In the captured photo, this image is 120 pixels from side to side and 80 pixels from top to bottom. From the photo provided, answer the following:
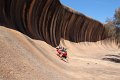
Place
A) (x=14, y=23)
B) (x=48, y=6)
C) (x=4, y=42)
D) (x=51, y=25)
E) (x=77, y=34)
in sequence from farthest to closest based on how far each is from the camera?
1. (x=77, y=34)
2. (x=51, y=25)
3. (x=48, y=6)
4. (x=14, y=23)
5. (x=4, y=42)

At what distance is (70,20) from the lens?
42844 millimetres

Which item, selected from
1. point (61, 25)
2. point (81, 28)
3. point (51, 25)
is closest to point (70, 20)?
point (61, 25)

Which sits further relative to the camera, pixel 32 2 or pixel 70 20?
pixel 70 20

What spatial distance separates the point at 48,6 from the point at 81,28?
2044cm

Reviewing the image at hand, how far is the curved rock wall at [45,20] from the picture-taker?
21920mm

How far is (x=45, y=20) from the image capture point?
3073 centimetres

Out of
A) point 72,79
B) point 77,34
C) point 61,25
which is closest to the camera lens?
point 72,79

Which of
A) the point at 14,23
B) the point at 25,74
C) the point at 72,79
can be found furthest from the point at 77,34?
the point at 25,74

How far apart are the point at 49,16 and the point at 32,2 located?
6.06 metres

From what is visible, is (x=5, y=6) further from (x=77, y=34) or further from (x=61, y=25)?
(x=77, y=34)

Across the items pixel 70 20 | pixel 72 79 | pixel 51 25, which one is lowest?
pixel 70 20

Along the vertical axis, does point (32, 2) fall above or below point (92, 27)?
above

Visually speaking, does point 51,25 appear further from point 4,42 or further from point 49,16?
point 4,42

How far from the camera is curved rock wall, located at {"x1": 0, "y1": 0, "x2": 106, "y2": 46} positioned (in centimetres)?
2192
